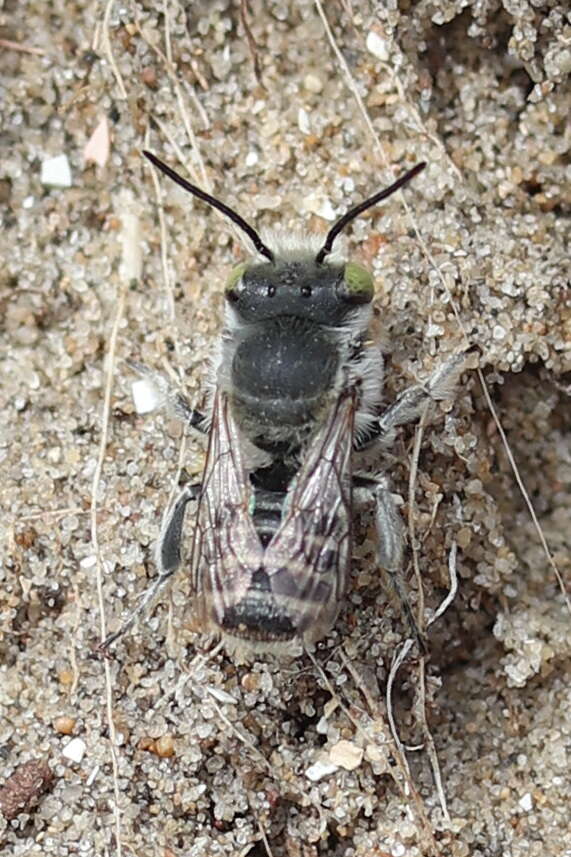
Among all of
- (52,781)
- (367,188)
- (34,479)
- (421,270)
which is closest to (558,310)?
(421,270)

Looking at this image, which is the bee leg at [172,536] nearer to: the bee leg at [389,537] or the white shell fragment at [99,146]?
the bee leg at [389,537]

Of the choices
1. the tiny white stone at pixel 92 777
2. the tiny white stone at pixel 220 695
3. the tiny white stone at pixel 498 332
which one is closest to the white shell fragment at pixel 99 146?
the tiny white stone at pixel 498 332

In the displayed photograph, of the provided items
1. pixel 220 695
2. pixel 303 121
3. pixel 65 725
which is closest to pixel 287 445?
pixel 220 695

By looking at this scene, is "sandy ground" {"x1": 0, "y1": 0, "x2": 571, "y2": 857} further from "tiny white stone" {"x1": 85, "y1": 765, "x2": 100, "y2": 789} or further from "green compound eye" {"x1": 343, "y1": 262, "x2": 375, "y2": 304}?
"green compound eye" {"x1": 343, "y1": 262, "x2": 375, "y2": 304}

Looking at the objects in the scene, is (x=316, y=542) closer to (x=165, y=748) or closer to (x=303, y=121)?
(x=165, y=748)

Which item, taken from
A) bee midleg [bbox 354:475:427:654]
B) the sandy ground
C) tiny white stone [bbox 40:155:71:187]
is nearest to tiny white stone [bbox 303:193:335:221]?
the sandy ground

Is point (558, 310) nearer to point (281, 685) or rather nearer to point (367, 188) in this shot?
point (367, 188)
